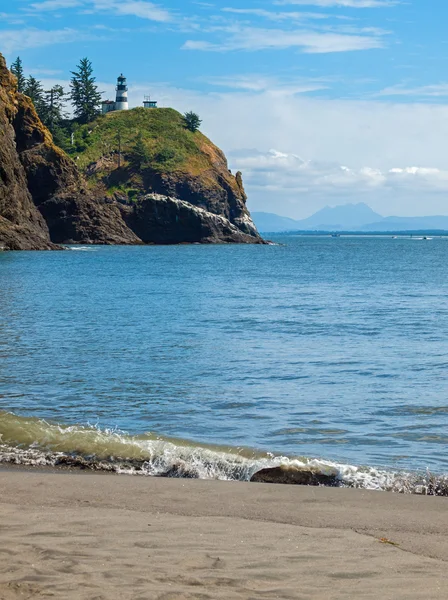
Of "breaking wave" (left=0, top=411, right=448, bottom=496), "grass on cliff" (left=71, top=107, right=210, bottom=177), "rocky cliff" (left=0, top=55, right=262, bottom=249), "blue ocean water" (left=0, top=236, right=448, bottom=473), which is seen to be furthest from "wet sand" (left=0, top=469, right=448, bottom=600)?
"grass on cliff" (left=71, top=107, right=210, bottom=177)

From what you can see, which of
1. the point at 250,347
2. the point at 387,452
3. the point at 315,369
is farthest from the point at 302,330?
the point at 387,452

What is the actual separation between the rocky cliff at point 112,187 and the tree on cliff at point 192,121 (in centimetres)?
238

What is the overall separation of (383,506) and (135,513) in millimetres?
2807

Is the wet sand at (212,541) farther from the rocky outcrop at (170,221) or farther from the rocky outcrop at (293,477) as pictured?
the rocky outcrop at (170,221)

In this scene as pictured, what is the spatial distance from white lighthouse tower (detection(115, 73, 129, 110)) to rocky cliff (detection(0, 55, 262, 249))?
499cm

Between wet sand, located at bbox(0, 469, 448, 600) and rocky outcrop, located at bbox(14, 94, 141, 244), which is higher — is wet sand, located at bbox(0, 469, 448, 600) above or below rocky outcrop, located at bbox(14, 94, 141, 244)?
below

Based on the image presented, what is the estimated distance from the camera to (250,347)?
2291 centimetres

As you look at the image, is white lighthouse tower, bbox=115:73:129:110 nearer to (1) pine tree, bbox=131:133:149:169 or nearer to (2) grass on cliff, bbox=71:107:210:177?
(2) grass on cliff, bbox=71:107:210:177

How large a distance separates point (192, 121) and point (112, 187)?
35.0 meters

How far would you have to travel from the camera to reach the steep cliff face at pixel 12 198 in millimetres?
86812

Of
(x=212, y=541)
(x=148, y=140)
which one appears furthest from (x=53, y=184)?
(x=212, y=541)

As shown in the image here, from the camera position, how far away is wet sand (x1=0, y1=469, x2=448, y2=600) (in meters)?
5.61

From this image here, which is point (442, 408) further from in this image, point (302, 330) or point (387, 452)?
point (302, 330)

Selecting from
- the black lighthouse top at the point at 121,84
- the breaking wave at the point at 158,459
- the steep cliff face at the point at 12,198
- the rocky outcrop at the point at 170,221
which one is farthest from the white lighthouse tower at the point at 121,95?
the breaking wave at the point at 158,459
